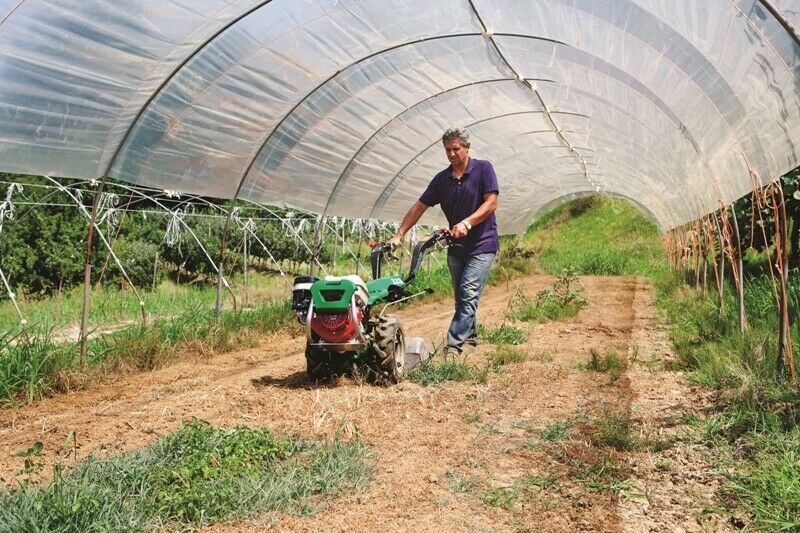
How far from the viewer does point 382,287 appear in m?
5.01

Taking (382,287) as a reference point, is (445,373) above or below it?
below

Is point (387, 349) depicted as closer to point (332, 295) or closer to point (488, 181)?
point (332, 295)

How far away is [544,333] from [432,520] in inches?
206

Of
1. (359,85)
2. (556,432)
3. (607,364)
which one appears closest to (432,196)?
(607,364)

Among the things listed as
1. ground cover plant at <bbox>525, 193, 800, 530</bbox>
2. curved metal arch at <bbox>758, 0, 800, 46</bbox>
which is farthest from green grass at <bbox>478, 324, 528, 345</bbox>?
curved metal arch at <bbox>758, 0, 800, 46</bbox>

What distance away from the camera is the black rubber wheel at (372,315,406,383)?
4750 millimetres

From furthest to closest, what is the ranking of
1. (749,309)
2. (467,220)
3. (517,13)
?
(749,309) < (517,13) < (467,220)

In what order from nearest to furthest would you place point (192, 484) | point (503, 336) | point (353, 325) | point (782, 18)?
point (192, 484), point (782, 18), point (353, 325), point (503, 336)

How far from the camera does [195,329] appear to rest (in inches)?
281

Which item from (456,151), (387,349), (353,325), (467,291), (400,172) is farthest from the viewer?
(400,172)

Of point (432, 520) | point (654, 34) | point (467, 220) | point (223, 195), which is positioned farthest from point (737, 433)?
point (223, 195)

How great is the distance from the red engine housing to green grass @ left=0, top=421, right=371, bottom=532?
1.12 metres

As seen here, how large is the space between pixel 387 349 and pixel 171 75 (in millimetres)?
3116

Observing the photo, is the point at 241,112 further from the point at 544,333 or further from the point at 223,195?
the point at 544,333
